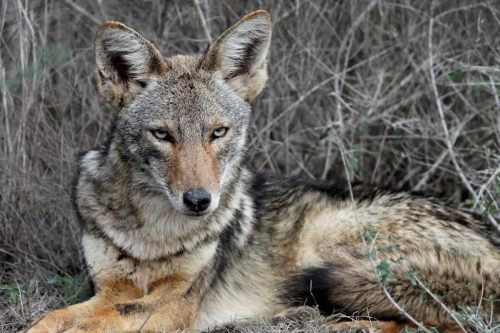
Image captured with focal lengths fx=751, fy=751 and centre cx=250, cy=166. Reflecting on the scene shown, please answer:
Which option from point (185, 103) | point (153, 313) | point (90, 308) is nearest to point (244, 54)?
point (185, 103)

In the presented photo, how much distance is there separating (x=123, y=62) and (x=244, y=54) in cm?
83

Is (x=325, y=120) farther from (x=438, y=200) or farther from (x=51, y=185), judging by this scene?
(x=51, y=185)

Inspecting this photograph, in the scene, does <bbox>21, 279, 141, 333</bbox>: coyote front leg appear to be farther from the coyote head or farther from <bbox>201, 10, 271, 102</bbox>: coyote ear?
<bbox>201, 10, 271, 102</bbox>: coyote ear

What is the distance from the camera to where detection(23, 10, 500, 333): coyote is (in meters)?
4.67

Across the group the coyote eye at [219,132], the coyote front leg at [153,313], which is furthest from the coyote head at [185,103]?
the coyote front leg at [153,313]

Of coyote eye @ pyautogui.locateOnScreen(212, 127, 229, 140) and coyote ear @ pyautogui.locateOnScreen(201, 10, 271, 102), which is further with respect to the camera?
coyote ear @ pyautogui.locateOnScreen(201, 10, 271, 102)

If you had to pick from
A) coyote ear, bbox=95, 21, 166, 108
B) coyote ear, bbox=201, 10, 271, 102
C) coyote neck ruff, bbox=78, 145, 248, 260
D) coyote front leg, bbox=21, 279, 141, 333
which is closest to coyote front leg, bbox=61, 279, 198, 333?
coyote front leg, bbox=21, 279, 141, 333

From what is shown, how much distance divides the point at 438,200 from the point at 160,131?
2320 millimetres

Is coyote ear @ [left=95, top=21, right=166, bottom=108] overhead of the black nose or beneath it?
overhead

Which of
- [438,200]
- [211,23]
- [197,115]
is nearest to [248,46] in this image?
[197,115]

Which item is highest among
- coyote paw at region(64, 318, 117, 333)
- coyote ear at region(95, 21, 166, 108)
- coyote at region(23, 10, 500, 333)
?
coyote ear at region(95, 21, 166, 108)

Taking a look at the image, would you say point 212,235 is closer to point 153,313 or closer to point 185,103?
point 153,313

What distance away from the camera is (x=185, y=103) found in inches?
188

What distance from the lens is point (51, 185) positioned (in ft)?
20.7
